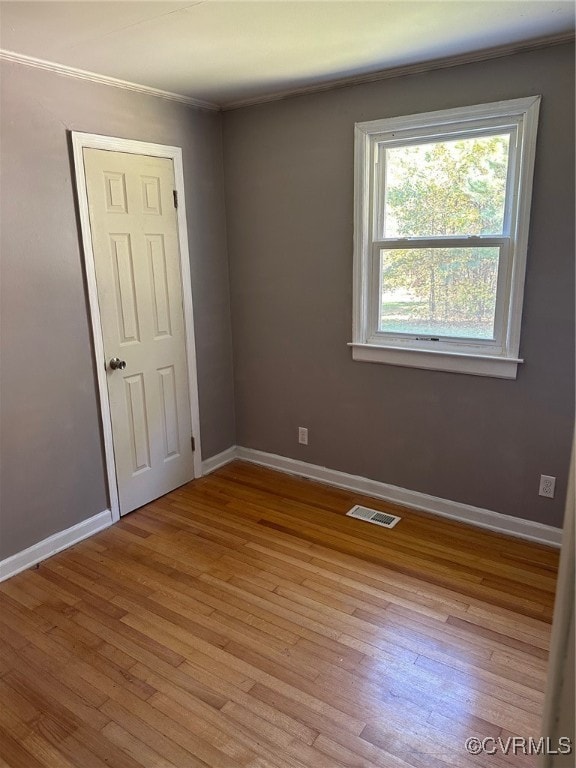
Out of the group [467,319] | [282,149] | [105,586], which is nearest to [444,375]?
[467,319]

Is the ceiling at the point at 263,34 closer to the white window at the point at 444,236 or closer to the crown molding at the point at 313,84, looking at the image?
the crown molding at the point at 313,84

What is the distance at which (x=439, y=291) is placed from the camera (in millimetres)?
2846

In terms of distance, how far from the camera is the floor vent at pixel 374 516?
9.84ft

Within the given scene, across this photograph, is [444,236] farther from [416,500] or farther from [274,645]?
Result: [274,645]

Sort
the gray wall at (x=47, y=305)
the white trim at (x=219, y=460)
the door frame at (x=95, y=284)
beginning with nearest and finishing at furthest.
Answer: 1. the gray wall at (x=47, y=305)
2. the door frame at (x=95, y=284)
3. the white trim at (x=219, y=460)

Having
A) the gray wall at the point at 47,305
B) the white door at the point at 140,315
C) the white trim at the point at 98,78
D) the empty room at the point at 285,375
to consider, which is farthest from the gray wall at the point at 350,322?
the gray wall at the point at 47,305

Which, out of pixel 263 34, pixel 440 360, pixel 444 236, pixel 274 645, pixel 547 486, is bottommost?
pixel 274 645

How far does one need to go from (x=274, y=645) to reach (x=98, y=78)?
280cm

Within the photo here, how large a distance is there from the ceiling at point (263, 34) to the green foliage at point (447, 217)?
447 mm

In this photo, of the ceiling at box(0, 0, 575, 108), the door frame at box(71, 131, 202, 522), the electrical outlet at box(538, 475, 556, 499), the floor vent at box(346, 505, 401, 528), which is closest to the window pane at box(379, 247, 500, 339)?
the electrical outlet at box(538, 475, 556, 499)

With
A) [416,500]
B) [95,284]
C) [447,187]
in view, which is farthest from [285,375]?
[447,187]

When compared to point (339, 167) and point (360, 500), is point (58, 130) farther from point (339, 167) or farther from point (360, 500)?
point (360, 500)

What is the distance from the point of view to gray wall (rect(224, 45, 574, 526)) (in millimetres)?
2457

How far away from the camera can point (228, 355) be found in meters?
3.73
